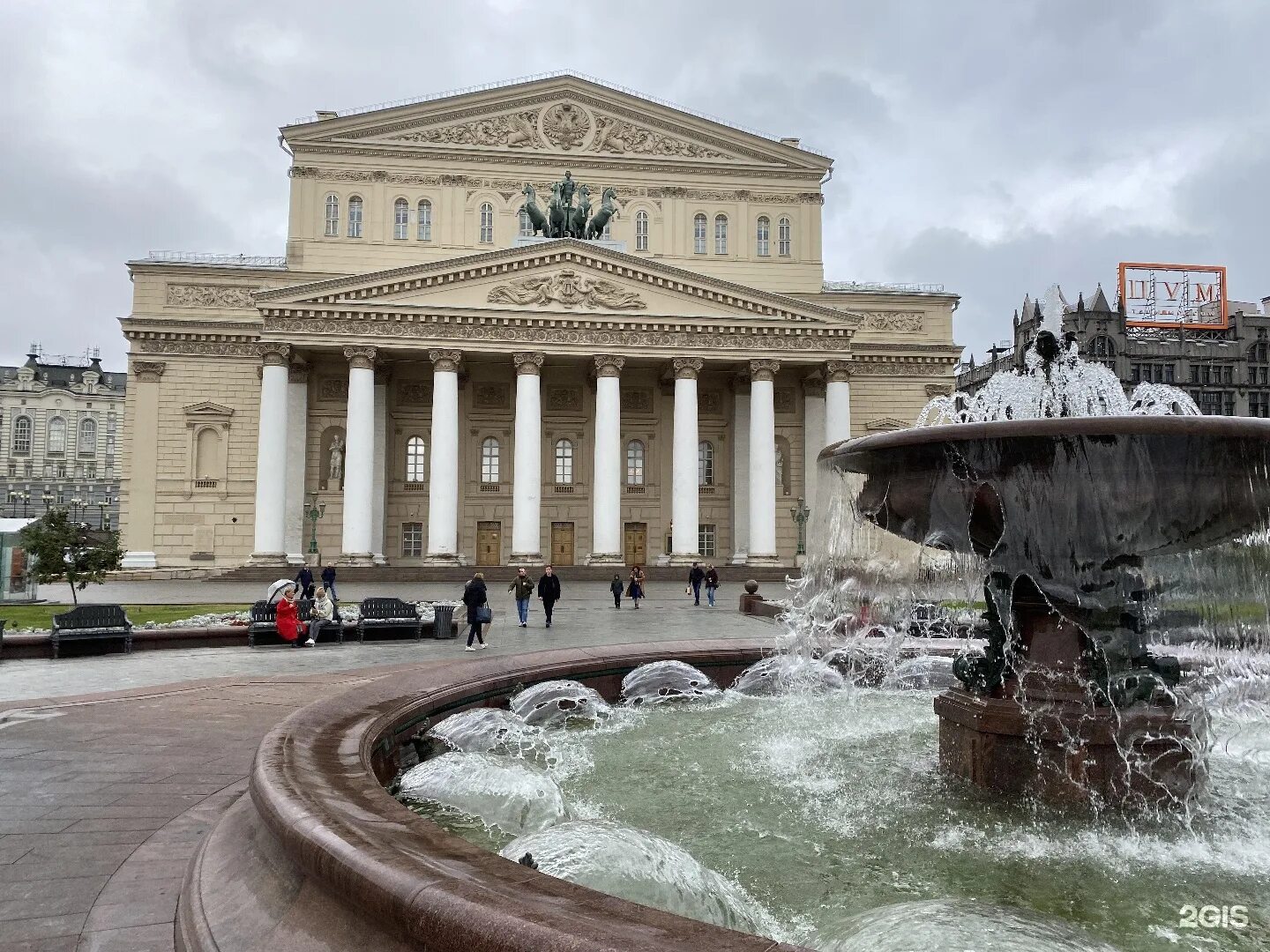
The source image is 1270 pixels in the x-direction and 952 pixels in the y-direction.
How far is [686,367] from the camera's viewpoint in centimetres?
3575

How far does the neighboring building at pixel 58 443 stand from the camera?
7662 centimetres

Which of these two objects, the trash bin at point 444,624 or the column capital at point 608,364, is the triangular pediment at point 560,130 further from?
the trash bin at point 444,624

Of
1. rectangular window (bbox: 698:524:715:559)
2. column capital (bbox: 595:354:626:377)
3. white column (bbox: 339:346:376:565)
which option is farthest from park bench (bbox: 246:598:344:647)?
rectangular window (bbox: 698:524:715:559)

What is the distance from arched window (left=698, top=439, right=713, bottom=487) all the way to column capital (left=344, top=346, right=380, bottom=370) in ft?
49.4

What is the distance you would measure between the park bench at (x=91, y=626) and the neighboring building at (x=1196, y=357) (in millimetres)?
60929

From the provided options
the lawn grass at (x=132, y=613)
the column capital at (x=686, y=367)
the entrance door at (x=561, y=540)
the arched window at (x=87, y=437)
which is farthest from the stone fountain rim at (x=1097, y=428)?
the arched window at (x=87, y=437)

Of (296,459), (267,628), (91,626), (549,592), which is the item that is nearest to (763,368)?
(296,459)

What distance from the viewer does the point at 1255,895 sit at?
3488 millimetres

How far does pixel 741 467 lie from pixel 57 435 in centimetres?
7031

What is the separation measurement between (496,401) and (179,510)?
556 inches

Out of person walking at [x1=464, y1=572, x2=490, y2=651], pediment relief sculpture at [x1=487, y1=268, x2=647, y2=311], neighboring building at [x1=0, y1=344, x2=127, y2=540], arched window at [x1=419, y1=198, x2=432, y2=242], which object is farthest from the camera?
neighboring building at [x1=0, y1=344, x2=127, y2=540]

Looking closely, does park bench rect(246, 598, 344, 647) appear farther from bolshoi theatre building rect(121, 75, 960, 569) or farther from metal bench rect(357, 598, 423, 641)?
bolshoi theatre building rect(121, 75, 960, 569)

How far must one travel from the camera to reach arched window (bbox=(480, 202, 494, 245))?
41750 millimetres

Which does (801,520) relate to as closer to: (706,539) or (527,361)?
(706,539)
